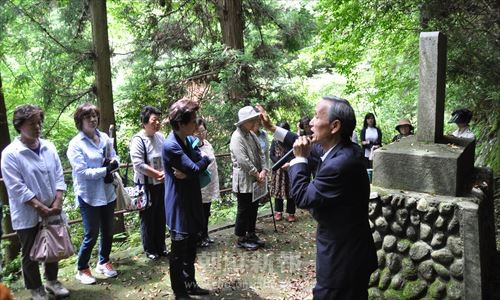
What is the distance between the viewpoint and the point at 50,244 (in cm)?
346

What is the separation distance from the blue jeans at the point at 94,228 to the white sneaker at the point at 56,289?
0.95ft

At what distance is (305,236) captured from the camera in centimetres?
577

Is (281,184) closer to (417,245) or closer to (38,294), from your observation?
(417,245)

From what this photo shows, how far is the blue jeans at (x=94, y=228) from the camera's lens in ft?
13.1

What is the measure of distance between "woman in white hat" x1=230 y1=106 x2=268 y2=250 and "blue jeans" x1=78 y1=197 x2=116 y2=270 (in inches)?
61.9

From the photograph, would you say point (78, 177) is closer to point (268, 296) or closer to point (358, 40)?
point (268, 296)

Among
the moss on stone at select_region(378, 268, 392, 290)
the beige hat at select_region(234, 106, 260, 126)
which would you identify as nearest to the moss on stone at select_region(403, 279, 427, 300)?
the moss on stone at select_region(378, 268, 392, 290)

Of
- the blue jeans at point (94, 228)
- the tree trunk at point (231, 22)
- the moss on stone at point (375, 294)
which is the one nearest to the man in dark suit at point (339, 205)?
the moss on stone at point (375, 294)

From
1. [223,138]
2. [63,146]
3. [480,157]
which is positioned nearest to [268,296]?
[223,138]

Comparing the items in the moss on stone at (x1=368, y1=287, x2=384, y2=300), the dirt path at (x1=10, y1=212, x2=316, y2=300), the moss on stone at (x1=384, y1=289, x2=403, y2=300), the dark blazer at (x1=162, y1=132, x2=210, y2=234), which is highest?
the dark blazer at (x1=162, y1=132, x2=210, y2=234)

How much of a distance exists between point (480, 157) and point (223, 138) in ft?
15.9

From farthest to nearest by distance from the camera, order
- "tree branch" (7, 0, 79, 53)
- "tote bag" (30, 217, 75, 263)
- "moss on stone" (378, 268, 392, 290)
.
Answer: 1. "tree branch" (7, 0, 79, 53)
2. "moss on stone" (378, 268, 392, 290)
3. "tote bag" (30, 217, 75, 263)

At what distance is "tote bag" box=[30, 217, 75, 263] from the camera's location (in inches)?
135

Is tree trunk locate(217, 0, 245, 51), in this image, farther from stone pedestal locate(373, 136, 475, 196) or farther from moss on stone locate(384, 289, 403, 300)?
moss on stone locate(384, 289, 403, 300)
